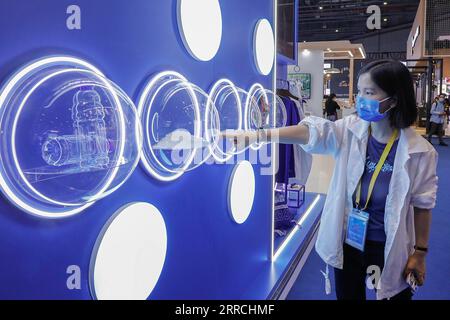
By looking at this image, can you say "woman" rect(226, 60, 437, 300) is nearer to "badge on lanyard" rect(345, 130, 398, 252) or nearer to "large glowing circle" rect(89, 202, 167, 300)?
"badge on lanyard" rect(345, 130, 398, 252)

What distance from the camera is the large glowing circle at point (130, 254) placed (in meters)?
1.19

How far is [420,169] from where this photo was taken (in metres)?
1.65

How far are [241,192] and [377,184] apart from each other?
2.96 feet

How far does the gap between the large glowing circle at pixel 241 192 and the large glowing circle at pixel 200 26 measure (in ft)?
2.41

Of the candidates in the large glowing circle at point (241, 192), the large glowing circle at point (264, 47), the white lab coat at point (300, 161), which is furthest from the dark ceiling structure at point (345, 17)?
the large glowing circle at point (241, 192)

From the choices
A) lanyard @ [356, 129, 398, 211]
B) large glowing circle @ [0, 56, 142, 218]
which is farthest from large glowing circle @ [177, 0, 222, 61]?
lanyard @ [356, 129, 398, 211]

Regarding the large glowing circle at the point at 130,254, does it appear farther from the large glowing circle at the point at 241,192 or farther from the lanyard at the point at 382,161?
the lanyard at the point at 382,161

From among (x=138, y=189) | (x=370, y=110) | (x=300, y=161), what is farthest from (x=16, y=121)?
(x=300, y=161)

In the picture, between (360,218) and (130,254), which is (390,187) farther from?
(130,254)

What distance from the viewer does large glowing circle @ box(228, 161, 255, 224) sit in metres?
2.28
